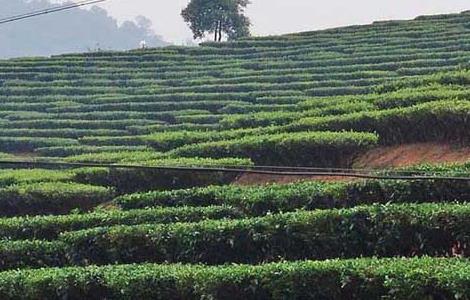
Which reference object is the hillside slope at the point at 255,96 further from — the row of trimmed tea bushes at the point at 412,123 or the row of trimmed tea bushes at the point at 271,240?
the row of trimmed tea bushes at the point at 271,240

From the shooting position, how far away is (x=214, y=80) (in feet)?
110

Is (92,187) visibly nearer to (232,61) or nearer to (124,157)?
(124,157)

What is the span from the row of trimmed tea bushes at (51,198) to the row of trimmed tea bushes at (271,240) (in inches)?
135

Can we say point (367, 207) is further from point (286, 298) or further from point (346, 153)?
point (346, 153)

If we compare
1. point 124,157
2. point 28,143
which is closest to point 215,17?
point 28,143

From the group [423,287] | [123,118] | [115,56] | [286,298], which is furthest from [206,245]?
[115,56]

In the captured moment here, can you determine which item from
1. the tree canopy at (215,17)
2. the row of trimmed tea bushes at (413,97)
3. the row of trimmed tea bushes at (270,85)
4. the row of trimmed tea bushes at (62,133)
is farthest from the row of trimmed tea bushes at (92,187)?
the tree canopy at (215,17)

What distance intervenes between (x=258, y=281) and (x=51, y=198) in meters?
7.87

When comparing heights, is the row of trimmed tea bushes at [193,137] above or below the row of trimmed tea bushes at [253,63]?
below

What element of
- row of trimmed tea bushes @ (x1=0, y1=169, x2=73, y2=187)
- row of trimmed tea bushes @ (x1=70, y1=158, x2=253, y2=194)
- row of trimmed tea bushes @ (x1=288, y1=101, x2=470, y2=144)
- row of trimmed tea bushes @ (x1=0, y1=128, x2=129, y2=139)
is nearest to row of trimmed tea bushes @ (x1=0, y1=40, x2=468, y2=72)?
row of trimmed tea bushes @ (x1=0, y1=128, x2=129, y2=139)

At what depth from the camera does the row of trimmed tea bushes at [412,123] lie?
659 inches

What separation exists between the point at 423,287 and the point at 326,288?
1384mm

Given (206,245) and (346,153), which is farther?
(346,153)

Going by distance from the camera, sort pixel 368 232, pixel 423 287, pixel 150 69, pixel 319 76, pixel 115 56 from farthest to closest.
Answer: pixel 115 56
pixel 150 69
pixel 319 76
pixel 368 232
pixel 423 287
